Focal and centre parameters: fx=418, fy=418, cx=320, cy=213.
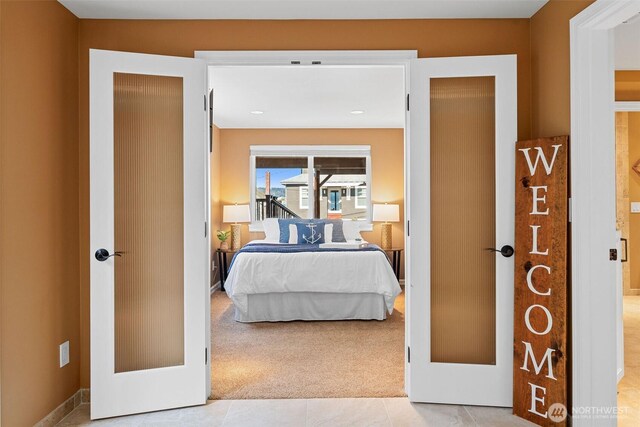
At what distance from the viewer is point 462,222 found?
268 cm

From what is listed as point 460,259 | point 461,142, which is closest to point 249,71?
point 461,142

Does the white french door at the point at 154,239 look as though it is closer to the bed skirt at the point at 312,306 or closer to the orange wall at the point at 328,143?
the bed skirt at the point at 312,306

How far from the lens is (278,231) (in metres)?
6.54

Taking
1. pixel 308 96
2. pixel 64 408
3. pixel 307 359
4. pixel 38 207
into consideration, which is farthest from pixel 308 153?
pixel 64 408

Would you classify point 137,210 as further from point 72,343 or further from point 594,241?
point 594,241

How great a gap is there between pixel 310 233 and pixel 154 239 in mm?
3377

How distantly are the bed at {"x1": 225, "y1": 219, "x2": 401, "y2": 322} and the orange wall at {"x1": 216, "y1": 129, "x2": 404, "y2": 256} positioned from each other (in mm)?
2368

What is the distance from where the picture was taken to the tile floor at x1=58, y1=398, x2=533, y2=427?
242 cm

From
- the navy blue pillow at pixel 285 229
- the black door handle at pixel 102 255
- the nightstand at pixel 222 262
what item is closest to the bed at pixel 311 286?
the navy blue pillow at pixel 285 229

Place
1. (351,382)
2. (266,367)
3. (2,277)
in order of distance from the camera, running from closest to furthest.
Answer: (2,277), (351,382), (266,367)

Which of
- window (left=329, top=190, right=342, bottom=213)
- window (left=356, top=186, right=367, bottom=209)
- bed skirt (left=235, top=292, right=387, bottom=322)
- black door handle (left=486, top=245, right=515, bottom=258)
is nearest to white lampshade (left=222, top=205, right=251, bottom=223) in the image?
window (left=329, top=190, right=342, bottom=213)

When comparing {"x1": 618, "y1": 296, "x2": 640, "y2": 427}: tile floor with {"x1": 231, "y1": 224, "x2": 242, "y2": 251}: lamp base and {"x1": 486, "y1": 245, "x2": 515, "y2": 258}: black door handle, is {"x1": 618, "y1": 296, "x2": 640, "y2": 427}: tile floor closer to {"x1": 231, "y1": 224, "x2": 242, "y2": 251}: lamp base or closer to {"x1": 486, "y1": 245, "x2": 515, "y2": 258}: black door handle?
{"x1": 486, "y1": 245, "x2": 515, "y2": 258}: black door handle

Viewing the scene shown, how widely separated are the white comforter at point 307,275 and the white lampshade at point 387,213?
2.25 m

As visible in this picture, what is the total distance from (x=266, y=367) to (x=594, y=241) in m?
2.39
